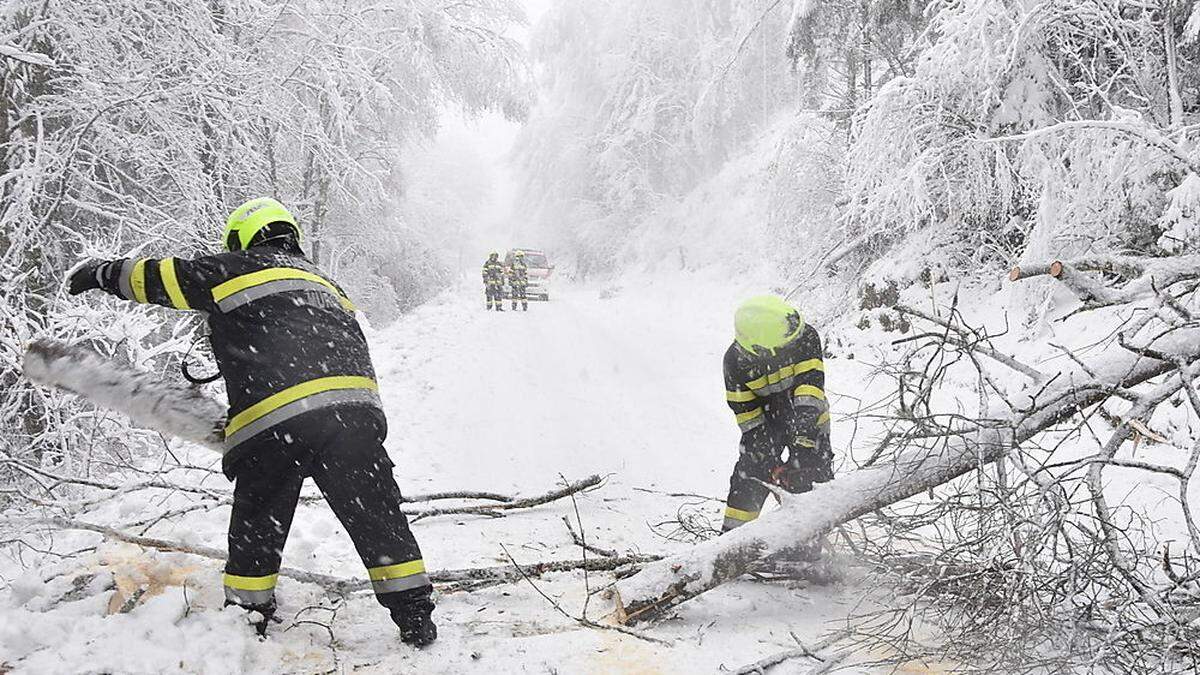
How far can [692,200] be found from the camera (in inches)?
917

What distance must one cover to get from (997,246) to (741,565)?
6905mm

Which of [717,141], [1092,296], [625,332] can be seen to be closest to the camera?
[1092,296]

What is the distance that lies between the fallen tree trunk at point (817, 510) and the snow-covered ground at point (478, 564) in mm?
151

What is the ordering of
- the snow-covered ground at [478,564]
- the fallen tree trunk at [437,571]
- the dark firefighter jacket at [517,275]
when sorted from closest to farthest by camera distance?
the snow-covered ground at [478,564]
the fallen tree trunk at [437,571]
the dark firefighter jacket at [517,275]

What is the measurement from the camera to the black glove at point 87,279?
2.72 metres

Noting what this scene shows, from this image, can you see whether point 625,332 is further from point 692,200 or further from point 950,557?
point 950,557

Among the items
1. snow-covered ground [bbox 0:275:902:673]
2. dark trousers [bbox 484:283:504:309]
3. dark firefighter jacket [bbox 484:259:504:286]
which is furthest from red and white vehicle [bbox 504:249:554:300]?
snow-covered ground [bbox 0:275:902:673]

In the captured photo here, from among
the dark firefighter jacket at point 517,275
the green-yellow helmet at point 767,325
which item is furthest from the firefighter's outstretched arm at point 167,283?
the dark firefighter jacket at point 517,275

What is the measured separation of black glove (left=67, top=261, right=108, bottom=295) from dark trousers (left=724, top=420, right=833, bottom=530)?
3031 millimetres

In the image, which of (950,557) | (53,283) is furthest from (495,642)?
(53,283)

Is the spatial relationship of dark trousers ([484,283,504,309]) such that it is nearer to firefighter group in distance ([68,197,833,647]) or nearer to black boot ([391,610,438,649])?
firefighter group in distance ([68,197,833,647])

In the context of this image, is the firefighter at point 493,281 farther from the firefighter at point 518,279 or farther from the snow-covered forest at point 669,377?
the snow-covered forest at point 669,377

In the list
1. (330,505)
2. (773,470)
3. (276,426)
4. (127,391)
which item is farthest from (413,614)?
(773,470)

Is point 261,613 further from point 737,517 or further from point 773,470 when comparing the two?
point 773,470
